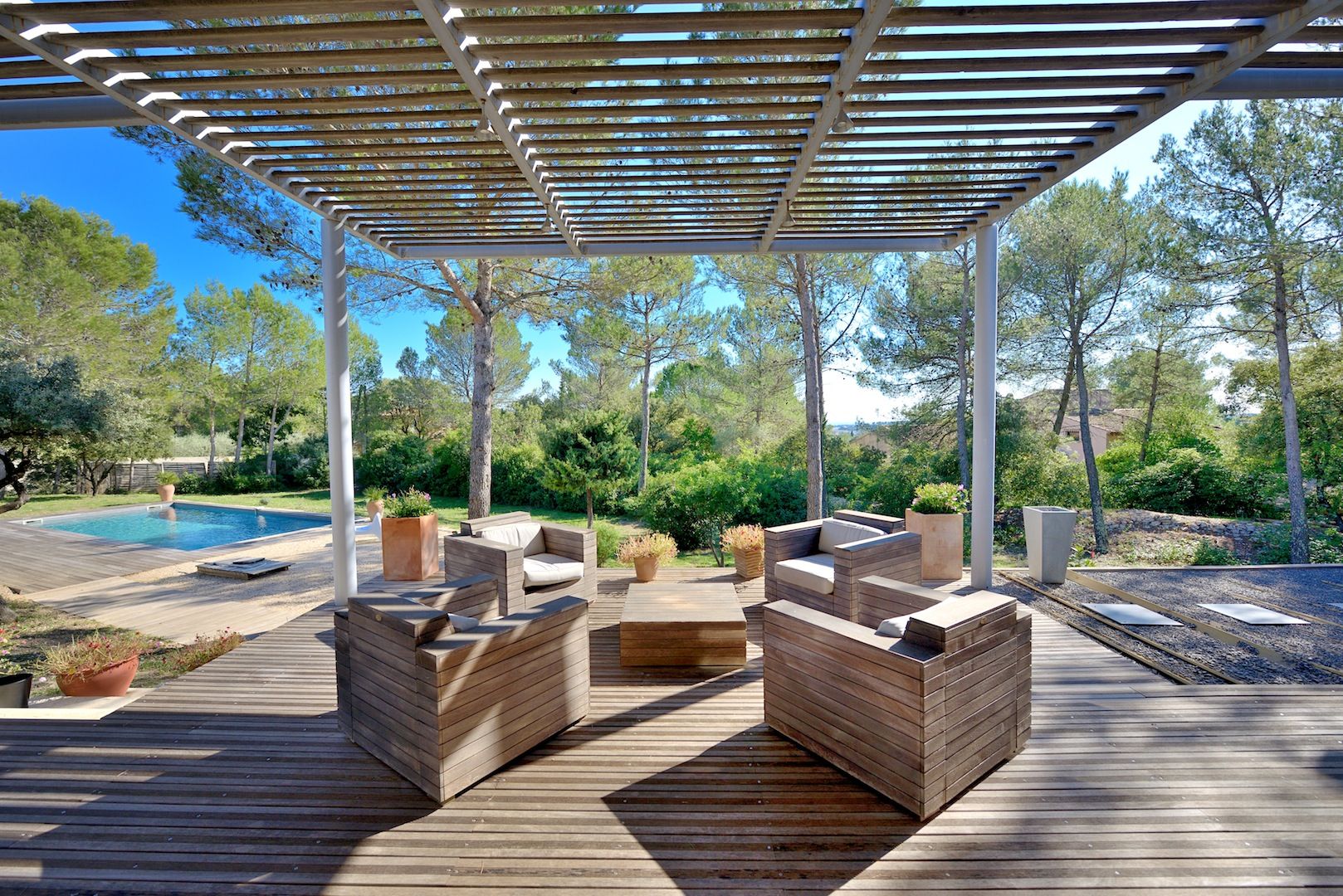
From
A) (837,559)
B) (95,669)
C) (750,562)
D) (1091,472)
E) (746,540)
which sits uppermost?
(1091,472)

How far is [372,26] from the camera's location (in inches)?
94.3

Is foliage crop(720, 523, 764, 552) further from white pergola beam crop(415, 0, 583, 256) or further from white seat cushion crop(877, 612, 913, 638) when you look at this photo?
white pergola beam crop(415, 0, 583, 256)

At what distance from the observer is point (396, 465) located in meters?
18.3

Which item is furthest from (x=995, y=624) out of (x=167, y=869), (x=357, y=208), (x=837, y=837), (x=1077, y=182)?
(x=1077, y=182)

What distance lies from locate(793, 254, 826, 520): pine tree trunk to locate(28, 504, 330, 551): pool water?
11.0m

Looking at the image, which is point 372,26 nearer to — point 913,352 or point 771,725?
point 771,725

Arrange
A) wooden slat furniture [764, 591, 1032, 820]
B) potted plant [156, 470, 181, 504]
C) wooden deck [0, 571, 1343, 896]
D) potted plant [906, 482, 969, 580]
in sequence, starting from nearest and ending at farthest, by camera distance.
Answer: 1. wooden deck [0, 571, 1343, 896]
2. wooden slat furniture [764, 591, 1032, 820]
3. potted plant [906, 482, 969, 580]
4. potted plant [156, 470, 181, 504]

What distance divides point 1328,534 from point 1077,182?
23.1 ft

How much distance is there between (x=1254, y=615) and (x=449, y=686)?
5825 mm

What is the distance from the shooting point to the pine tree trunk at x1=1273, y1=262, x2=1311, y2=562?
28.6 ft

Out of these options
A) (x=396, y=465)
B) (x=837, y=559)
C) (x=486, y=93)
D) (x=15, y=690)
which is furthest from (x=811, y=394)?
(x=396, y=465)

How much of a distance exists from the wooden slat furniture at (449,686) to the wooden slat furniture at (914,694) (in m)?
1.03

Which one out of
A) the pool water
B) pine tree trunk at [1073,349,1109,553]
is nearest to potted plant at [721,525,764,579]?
pine tree trunk at [1073,349,1109,553]

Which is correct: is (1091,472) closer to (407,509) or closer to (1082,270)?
(1082,270)
